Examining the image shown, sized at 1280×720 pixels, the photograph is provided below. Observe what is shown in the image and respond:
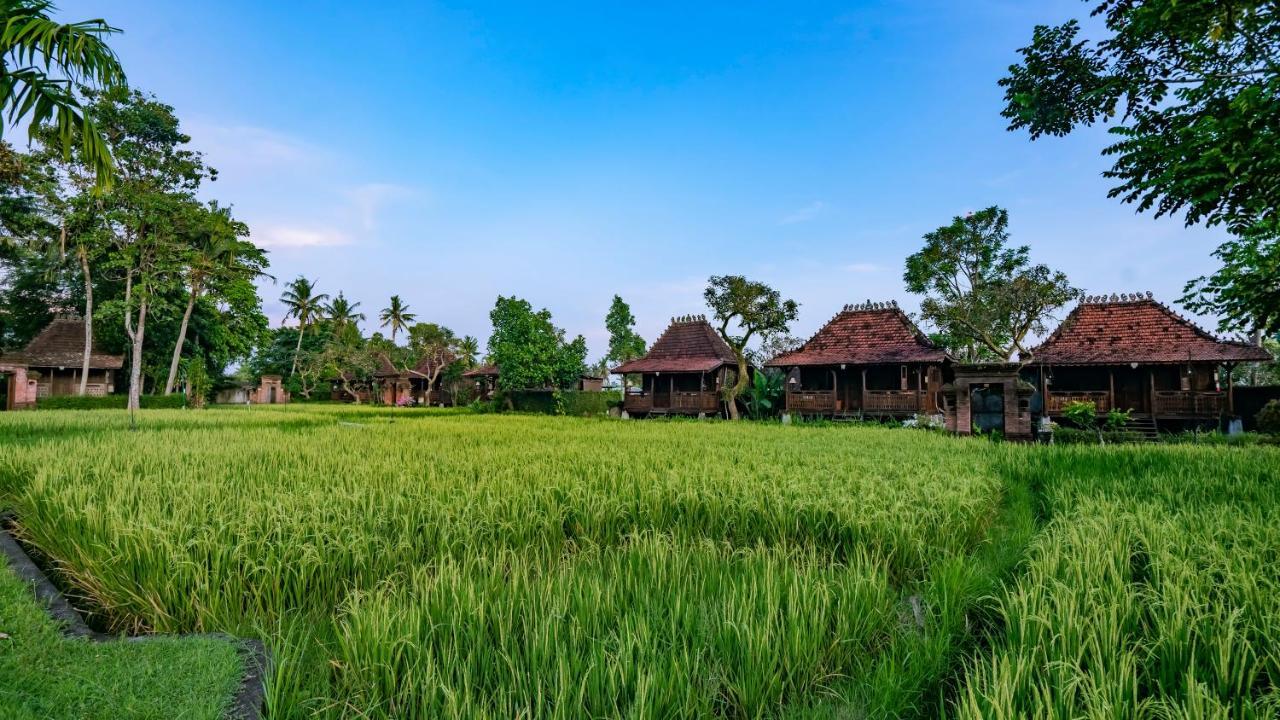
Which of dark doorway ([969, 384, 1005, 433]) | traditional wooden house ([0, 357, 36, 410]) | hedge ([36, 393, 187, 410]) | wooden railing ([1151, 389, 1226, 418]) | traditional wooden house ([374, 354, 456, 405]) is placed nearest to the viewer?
dark doorway ([969, 384, 1005, 433])

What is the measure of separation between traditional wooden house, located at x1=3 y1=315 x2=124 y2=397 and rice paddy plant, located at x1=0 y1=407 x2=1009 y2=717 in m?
29.4

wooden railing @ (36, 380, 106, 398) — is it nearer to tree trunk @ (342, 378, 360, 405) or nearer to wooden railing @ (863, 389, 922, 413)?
tree trunk @ (342, 378, 360, 405)

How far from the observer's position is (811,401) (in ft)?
67.6

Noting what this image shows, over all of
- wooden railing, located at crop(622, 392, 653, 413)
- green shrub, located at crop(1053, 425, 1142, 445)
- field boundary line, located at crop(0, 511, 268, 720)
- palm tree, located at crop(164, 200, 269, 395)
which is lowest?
field boundary line, located at crop(0, 511, 268, 720)

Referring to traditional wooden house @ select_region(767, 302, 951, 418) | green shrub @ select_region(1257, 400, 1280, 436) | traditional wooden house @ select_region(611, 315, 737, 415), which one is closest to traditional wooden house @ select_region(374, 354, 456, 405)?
traditional wooden house @ select_region(611, 315, 737, 415)

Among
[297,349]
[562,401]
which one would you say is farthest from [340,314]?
[562,401]

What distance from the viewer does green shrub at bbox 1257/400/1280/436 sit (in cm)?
1294

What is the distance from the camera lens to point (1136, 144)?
5230 mm

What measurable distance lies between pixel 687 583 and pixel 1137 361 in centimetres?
2084

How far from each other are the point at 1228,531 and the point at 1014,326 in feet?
70.9

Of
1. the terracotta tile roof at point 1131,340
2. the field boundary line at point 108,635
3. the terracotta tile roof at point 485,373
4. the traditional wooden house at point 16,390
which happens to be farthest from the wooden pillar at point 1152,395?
the traditional wooden house at point 16,390

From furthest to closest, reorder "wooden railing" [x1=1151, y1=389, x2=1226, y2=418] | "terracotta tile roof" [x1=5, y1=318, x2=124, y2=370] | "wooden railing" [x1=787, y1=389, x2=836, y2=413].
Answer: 1. "terracotta tile roof" [x1=5, y1=318, x2=124, y2=370]
2. "wooden railing" [x1=787, y1=389, x2=836, y2=413]
3. "wooden railing" [x1=1151, y1=389, x2=1226, y2=418]

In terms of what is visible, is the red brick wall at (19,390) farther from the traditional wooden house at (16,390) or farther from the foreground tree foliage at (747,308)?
the foreground tree foliage at (747,308)

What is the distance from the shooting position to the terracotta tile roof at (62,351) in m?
26.5
